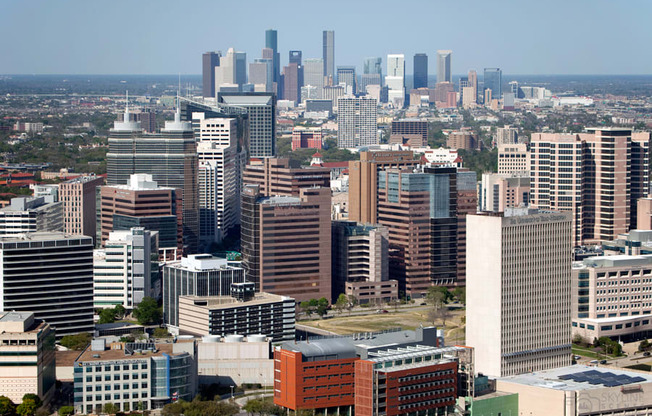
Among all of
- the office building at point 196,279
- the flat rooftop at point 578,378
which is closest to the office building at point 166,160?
the office building at point 196,279

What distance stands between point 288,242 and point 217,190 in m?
34.8

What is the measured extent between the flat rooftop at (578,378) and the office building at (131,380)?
51.8 feet

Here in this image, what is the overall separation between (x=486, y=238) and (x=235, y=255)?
37.5 m

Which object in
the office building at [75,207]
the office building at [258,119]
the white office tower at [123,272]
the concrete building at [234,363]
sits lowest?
the concrete building at [234,363]

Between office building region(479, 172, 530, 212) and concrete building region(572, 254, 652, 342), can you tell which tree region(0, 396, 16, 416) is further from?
office building region(479, 172, 530, 212)

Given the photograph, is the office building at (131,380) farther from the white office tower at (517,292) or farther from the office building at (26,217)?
the office building at (26,217)

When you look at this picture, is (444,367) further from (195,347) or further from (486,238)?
(195,347)

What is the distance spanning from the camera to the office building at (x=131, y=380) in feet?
210

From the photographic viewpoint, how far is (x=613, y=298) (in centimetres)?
8188

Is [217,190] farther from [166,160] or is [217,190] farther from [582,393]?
[582,393]

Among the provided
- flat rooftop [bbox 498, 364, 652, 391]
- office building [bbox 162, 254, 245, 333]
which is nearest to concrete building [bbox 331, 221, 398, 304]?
office building [bbox 162, 254, 245, 333]

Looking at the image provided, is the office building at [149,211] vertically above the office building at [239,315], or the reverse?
the office building at [149,211]

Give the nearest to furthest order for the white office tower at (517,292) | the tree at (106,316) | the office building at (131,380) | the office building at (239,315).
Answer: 1. the office building at (131,380)
2. the white office tower at (517,292)
3. the office building at (239,315)
4. the tree at (106,316)

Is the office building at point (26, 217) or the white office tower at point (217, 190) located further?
the white office tower at point (217, 190)
